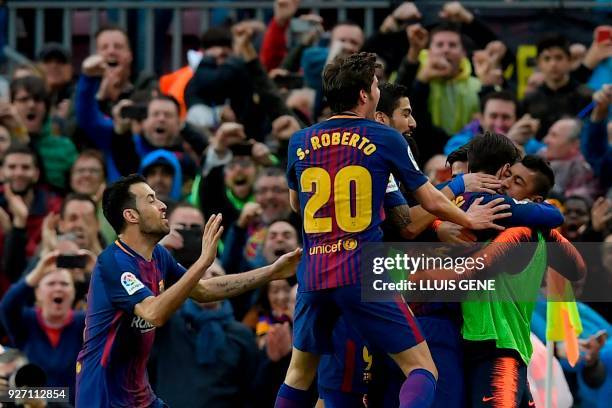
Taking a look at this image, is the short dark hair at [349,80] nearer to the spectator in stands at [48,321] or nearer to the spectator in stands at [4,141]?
the spectator in stands at [48,321]

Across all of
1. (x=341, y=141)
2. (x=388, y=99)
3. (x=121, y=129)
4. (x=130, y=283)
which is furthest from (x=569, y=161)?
(x=130, y=283)

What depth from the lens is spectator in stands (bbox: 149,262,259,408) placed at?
516 inches

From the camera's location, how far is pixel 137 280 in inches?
408

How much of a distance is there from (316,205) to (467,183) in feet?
3.12

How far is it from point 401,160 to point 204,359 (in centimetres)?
364

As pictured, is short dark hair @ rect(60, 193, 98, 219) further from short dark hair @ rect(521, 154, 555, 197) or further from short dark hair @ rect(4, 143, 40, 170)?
short dark hair @ rect(521, 154, 555, 197)

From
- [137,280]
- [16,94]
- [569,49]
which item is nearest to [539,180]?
[137,280]

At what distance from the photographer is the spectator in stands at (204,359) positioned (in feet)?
43.0

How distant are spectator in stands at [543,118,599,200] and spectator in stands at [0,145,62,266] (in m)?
4.20

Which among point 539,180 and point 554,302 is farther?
point 554,302

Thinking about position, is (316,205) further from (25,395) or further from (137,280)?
(25,395)

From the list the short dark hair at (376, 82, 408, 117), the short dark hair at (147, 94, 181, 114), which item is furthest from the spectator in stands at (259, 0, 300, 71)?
the short dark hair at (376, 82, 408, 117)

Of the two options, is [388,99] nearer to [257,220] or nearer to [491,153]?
[491,153]

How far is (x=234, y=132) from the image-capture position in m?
15.2
